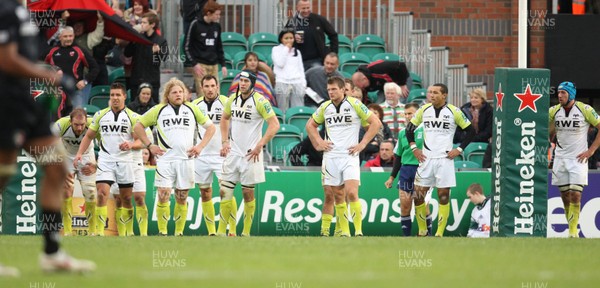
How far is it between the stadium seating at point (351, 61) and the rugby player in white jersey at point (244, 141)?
6.31 meters

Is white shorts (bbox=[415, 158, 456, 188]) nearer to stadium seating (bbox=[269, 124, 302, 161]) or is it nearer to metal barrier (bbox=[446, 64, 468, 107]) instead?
stadium seating (bbox=[269, 124, 302, 161])

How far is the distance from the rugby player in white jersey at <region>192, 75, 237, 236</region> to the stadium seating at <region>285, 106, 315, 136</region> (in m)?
2.98

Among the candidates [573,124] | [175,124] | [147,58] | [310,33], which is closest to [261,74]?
[310,33]

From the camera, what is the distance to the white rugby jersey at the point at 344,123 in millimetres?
17125

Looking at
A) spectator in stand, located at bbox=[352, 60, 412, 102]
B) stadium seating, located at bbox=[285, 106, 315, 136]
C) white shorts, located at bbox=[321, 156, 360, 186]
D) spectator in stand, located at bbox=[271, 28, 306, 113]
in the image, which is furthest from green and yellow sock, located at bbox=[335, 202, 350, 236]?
spectator in stand, located at bbox=[271, 28, 306, 113]

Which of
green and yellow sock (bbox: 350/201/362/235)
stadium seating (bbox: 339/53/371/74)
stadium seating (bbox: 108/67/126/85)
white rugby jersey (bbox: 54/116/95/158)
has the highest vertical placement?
stadium seating (bbox: 339/53/371/74)

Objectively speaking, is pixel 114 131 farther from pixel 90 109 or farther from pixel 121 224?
pixel 90 109

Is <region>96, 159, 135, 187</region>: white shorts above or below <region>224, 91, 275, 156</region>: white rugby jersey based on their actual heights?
below

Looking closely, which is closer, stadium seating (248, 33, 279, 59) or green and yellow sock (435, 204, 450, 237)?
green and yellow sock (435, 204, 450, 237)

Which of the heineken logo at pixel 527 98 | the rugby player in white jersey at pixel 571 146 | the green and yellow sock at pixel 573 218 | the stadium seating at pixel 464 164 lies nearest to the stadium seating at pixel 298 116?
the stadium seating at pixel 464 164

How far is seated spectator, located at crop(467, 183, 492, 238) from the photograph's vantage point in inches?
746

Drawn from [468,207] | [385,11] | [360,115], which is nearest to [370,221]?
[468,207]

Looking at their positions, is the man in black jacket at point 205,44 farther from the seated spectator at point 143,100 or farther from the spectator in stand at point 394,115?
the spectator in stand at point 394,115

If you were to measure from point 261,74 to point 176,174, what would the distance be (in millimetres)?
4377
